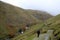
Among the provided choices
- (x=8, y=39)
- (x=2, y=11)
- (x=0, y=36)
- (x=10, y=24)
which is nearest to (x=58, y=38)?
(x=8, y=39)

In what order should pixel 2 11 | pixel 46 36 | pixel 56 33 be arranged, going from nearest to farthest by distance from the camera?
pixel 46 36
pixel 56 33
pixel 2 11

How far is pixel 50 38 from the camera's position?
162 ft

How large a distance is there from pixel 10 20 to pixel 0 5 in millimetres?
23377

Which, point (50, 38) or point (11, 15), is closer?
point (50, 38)

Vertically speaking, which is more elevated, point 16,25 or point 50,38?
point 50,38

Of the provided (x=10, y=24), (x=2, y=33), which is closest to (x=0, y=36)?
(x=2, y=33)

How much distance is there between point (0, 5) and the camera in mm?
197375

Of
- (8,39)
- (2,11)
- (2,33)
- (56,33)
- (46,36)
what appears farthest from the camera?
(2,11)

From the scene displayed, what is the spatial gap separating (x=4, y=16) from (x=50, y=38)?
5306 inches

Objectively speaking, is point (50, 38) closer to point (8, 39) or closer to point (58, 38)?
point (58, 38)

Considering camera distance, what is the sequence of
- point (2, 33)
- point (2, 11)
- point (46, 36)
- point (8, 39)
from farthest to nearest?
1. point (2, 11)
2. point (2, 33)
3. point (8, 39)
4. point (46, 36)

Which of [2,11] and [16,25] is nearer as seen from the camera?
[16,25]

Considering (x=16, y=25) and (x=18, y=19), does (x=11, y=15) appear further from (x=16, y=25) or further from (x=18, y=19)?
(x=16, y=25)

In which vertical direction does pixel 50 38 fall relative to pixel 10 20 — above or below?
above
